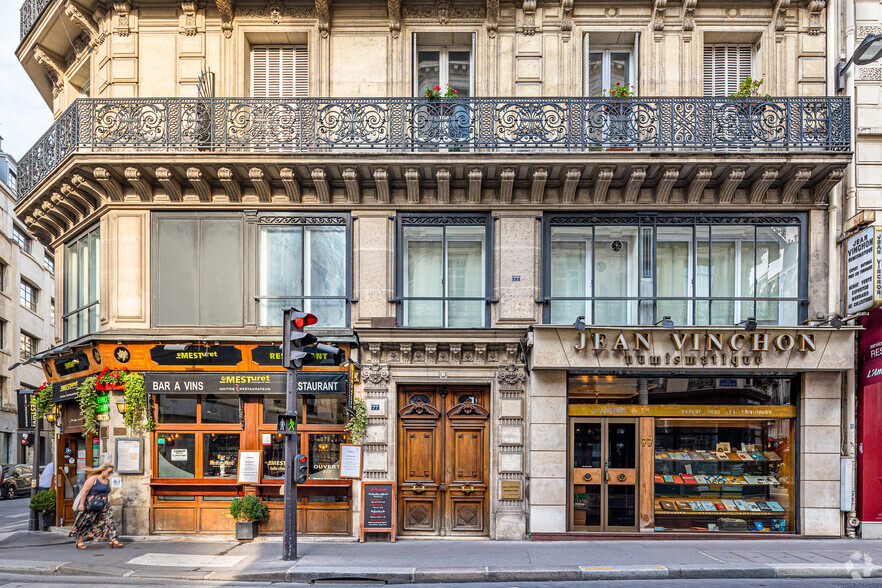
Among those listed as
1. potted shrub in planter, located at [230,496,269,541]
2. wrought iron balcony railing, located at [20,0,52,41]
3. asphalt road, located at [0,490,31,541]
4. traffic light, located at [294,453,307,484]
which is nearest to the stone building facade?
potted shrub in planter, located at [230,496,269,541]

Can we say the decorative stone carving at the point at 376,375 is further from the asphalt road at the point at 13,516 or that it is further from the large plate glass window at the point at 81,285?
the asphalt road at the point at 13,516

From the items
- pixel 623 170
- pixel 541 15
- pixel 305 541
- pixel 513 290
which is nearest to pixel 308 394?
pixel 305 541

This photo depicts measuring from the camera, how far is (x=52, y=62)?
1548cm

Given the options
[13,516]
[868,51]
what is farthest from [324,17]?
[13,516]

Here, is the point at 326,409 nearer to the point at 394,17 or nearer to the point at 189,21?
the point at 394,17

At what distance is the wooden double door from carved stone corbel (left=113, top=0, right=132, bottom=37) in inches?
353

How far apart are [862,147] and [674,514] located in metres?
7.67

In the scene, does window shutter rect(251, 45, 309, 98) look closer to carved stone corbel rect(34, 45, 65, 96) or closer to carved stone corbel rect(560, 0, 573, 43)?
carved stone corbel rect(560, 0, 573, 43)

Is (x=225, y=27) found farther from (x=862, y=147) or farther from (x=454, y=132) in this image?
(x=862, y=147)

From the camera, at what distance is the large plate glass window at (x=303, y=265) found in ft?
42.5

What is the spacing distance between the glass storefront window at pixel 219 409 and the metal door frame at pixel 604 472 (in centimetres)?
635

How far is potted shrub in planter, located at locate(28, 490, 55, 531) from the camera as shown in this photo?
14.1 m

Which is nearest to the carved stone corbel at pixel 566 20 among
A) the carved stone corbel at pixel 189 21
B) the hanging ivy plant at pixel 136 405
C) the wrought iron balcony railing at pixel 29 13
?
the carved stone corbel at pixel 189 21

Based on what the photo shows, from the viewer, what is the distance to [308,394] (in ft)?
41.4
